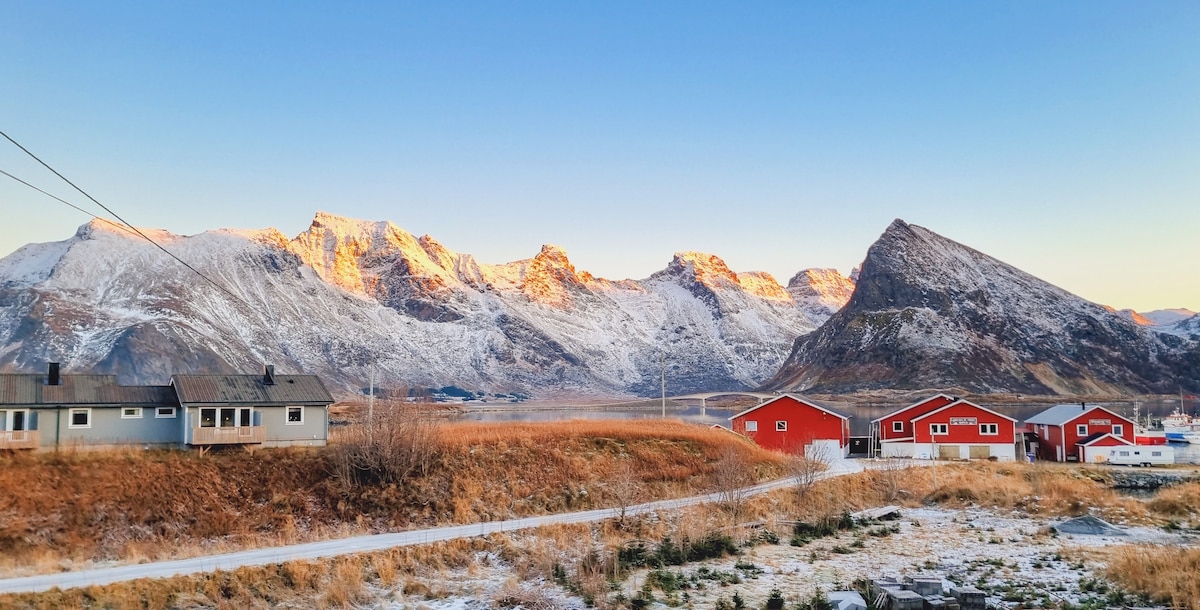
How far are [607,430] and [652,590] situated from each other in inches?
1093

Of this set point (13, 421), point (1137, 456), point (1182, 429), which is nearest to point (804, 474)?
point (13, 421)

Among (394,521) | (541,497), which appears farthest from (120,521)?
(541,497)

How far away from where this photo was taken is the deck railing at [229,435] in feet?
145

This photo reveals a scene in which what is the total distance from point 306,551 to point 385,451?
11.0 m

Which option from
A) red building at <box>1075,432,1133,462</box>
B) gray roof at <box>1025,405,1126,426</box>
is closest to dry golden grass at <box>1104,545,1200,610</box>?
red building at <box>1075,432,1133,462</box>

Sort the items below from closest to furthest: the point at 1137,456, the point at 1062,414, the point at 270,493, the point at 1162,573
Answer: the point at 1162,573 < the point at 270,493 < the point at 1137,456 < the point at 1062,414

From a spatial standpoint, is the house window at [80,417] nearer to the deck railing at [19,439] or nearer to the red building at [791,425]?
the deck railing at [19,439]

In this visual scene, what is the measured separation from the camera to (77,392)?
45.5m

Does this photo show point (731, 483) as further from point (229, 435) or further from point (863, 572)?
point (229, 435)

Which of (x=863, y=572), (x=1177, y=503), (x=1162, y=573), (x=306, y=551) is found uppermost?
(x=1162, y=573)

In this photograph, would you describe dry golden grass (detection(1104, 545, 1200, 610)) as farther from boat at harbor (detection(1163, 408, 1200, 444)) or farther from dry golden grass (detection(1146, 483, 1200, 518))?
boat at harbor (detection(1163, 408, 1200, 444))

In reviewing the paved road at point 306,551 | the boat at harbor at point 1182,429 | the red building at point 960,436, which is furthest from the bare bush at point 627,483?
the boat at harbor at point 1182,429

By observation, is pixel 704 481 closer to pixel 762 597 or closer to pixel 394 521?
pixel 394 521

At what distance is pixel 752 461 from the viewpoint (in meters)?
54.8
